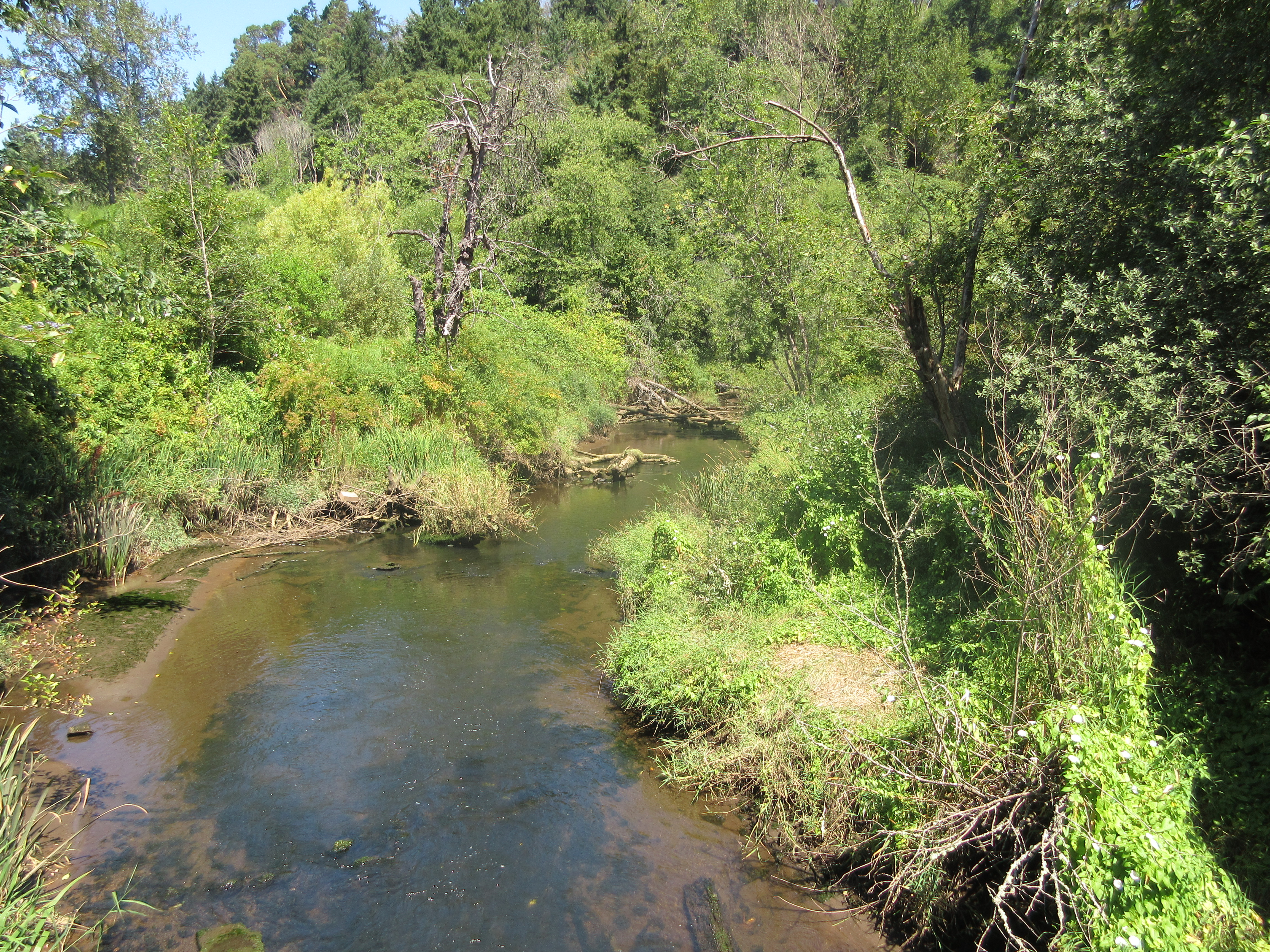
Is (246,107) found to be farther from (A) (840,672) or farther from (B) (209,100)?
(A) (840,672)

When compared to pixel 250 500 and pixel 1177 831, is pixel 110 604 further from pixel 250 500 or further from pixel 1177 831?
pixel 1177 831

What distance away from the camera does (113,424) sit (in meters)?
13.1

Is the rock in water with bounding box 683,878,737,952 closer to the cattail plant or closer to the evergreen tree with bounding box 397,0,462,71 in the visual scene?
the cattail plant

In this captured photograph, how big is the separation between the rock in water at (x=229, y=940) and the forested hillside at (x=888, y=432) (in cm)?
307

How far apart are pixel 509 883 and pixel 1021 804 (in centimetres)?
405

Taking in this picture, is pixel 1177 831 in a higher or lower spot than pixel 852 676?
higher

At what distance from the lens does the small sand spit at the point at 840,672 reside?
7484mm

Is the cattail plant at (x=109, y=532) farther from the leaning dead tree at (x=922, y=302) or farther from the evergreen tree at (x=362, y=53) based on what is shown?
the evergreen tree at (x=362, y=53)

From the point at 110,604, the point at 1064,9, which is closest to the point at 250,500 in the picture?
the point at 110,604

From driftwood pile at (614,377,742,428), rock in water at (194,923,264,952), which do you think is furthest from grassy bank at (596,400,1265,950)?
driftwood pile at (614,377,742,428)

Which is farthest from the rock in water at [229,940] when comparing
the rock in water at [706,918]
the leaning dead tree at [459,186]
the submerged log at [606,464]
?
the submerged log at [606,464]

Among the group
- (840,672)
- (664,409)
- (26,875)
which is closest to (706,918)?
(840,672)

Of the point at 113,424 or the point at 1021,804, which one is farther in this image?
the point at 113,424

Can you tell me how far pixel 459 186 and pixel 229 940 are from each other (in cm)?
1962
